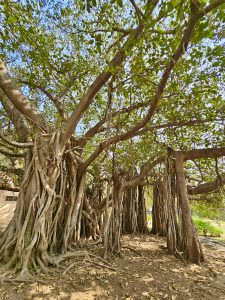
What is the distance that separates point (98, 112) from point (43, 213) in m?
2.78

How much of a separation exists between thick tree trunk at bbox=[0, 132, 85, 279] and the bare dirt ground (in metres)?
0.25

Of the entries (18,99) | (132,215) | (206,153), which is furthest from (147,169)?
(18,99)

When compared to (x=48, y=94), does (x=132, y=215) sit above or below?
below

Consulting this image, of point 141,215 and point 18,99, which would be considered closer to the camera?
point 18,99

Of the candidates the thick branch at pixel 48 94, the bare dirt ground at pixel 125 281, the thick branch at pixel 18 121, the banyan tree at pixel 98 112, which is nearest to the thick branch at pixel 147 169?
the banyan tree at pixel 98 112

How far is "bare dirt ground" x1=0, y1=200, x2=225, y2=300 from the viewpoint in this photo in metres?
1.98

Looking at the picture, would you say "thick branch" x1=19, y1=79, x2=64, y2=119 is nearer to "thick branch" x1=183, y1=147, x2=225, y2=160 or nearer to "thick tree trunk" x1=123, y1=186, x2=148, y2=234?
"thick branch" x1=183, y1=147, x2=225, y2=160

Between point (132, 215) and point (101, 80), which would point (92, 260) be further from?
point (132, 215)

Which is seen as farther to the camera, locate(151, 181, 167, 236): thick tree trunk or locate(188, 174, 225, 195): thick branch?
locate(151, 181, 167, 236): thick tree trunk

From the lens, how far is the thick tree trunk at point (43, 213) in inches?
96.3

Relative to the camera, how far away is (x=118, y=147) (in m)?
4.77

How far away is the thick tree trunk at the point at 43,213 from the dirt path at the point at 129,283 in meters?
0.27

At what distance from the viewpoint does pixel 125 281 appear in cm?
237

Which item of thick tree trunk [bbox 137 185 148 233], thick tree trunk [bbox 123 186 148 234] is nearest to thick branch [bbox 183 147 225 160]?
thick tree trunk [bbox 123 186 148 234]
